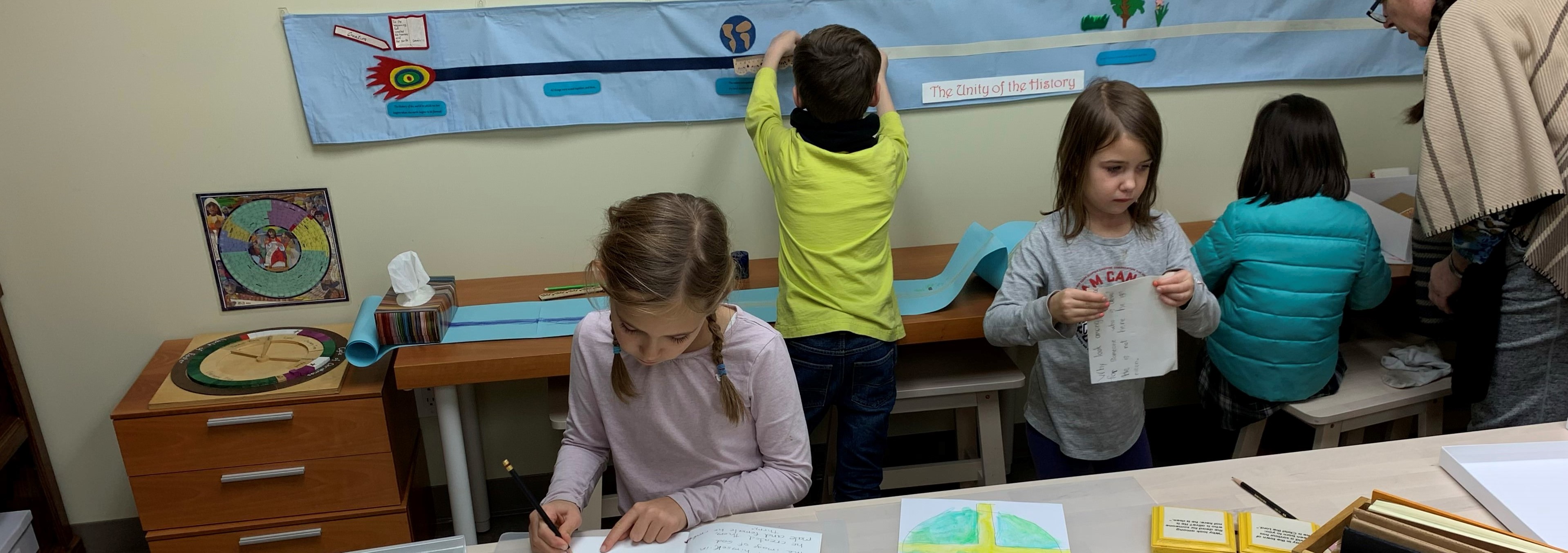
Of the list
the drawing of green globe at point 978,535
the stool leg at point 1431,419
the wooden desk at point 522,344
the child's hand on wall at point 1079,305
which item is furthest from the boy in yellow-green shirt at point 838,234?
the stool leg at point 1431,419

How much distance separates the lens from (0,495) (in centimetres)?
225

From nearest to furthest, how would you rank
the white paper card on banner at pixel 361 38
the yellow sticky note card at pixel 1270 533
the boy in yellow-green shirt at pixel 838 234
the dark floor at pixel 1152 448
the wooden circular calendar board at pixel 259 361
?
the yellow sticky note card at pixel 1270 533 → the boy in yellow-green shirt at pixel 838 234 → the wooden circular calendar board at pixel 259 361 → the white paper card on banner at pixel 361 38 → the dark floor at pixel 1152 448

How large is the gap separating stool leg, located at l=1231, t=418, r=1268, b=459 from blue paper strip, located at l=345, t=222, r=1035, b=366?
716 mm

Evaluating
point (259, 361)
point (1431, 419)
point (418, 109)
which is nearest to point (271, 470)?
point (259, 361)

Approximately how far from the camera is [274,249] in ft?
7.52

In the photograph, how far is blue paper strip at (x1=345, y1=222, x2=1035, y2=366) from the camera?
2.05 metres

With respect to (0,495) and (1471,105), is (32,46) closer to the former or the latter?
(0,495)

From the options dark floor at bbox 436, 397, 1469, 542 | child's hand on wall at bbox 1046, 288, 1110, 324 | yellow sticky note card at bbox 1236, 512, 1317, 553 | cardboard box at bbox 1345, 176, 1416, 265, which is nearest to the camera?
yellow sticky note card at bbox 1236, 512, 1317, 553

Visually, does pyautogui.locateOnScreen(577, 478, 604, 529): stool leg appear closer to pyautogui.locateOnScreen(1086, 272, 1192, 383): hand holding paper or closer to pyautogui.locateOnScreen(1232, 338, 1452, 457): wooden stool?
pyautogui.locateOnScreen(1086, 272, 1192, 383): hand holding paper

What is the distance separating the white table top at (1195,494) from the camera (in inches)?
49.1

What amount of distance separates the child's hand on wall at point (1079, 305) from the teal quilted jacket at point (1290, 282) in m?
0.57

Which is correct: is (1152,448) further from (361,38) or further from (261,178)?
(261,178)

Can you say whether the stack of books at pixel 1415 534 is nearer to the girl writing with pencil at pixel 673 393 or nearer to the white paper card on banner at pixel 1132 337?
the white paper card on banner at pixel 1132 337

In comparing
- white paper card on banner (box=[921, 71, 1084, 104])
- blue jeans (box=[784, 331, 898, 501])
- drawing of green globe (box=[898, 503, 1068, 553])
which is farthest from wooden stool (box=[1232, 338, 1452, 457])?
drawing of green globe (box=[898, 503, 1068, 553])
